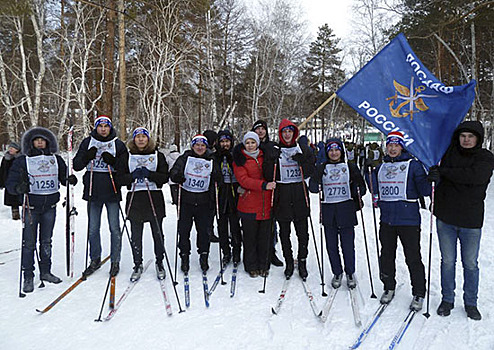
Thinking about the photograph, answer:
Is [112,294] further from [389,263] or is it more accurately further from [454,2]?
[454,2]

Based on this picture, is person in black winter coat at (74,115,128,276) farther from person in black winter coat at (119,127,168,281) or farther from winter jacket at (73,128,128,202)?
person in black winter coat at (119,127,168,281)

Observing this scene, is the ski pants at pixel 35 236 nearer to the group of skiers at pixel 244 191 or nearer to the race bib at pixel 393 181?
the group of skiers at pixel 244 191

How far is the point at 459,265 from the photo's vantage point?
15.3ft

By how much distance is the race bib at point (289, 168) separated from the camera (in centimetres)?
425

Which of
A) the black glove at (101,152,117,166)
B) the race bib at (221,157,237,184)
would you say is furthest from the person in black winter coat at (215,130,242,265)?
the black glove at (101,152,117,166)

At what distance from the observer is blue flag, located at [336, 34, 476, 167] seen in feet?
12.5

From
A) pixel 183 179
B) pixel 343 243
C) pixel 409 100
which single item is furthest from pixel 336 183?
pixel 183 179

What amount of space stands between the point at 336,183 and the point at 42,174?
3763 millimetres

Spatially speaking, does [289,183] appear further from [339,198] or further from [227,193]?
[227,193]

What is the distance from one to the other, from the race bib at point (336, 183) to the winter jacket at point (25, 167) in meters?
3.51

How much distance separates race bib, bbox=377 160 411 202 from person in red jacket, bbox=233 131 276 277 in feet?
4.50

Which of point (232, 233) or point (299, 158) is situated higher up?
point (299, 158)

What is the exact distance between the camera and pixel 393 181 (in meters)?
3.54

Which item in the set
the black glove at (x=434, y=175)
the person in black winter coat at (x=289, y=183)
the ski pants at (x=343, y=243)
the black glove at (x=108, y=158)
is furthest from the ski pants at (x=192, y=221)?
the black glove at (x=434, y=175)
